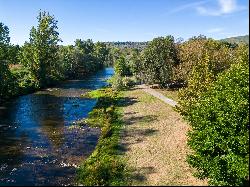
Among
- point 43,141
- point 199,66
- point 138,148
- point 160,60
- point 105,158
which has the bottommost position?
point 43,141

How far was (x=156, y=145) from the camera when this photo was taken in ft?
142

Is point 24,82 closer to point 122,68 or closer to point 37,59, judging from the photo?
point 37,59

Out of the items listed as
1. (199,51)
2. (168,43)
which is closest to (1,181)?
(199,51)

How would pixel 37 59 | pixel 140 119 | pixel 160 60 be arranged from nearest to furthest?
pixel 140 119 < pixel 160 60 < pixel 37 59

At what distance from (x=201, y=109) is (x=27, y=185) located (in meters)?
17.6

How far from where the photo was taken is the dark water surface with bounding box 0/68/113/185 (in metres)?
36.5

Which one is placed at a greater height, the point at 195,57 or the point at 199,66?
the point at 199,66

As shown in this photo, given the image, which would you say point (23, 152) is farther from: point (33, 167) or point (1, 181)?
point (1, 181)

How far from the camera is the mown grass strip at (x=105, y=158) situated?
33906 mm

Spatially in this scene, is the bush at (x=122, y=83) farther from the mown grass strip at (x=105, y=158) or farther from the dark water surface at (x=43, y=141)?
the mown grass strip at (x=105, y=158)

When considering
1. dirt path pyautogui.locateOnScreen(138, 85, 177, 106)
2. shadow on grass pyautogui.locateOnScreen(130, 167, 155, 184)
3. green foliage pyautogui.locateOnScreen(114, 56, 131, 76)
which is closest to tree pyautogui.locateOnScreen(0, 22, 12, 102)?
dirt path pyautogui.locateOnScreen(138, 85, 177, 106)

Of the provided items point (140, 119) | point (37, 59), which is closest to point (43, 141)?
point (140, 119)

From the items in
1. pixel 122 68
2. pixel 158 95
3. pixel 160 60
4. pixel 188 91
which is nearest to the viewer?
pixel 188 91

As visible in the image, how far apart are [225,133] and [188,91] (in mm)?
17871
